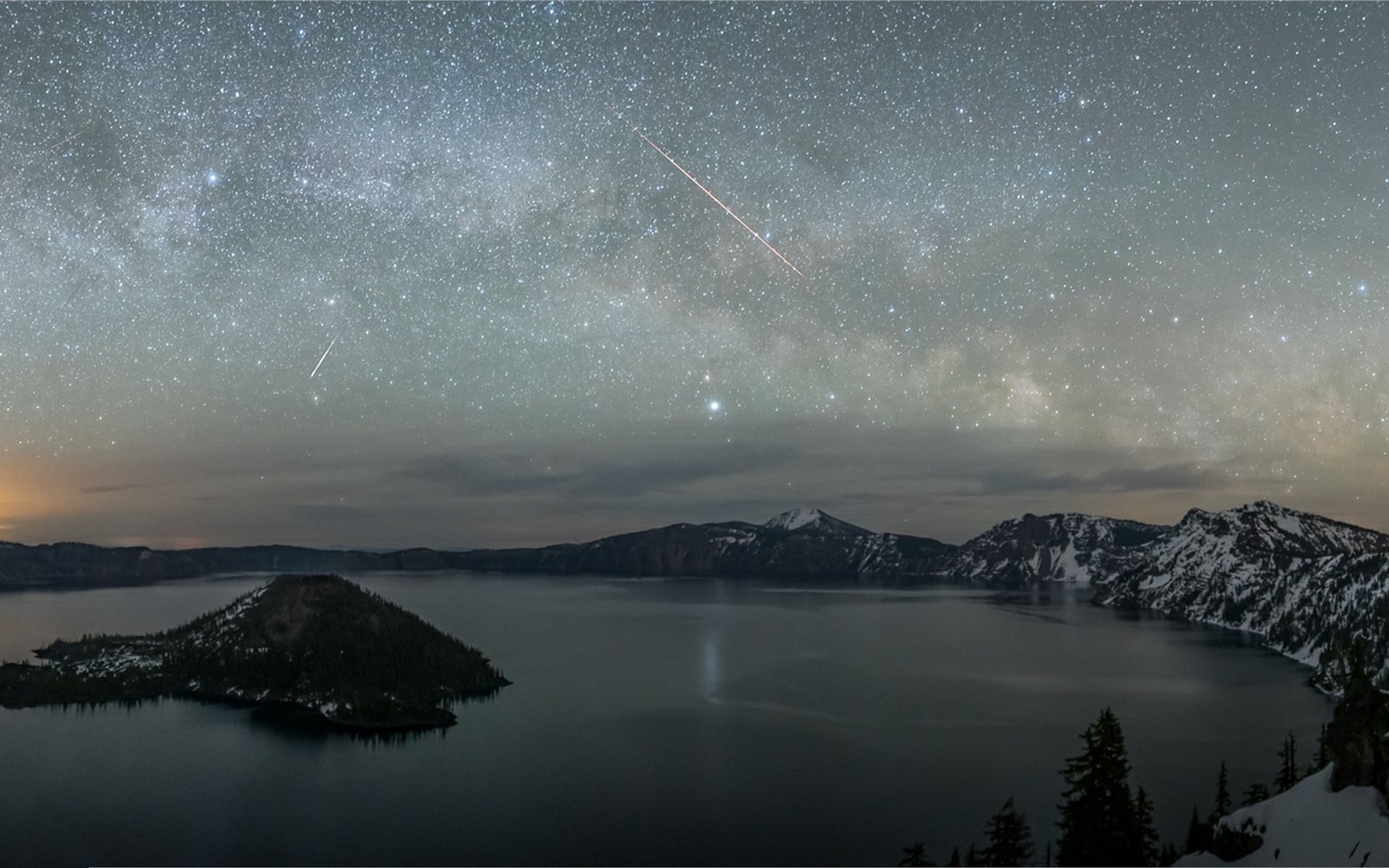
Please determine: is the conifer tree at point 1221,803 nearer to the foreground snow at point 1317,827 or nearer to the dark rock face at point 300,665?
the foreground snow at point 1317,827

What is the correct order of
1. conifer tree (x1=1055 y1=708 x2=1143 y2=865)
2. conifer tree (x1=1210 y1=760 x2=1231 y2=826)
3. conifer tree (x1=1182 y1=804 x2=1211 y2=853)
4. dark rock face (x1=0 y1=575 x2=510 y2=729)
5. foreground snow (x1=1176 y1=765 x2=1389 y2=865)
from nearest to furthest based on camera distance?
1. foreground snow (x1=1176 y1=765 x2=1389 y2=865)
2. conifer tree (x1=1055 y1=708 x2=1143 y2=865)
3. conifer tree (x1=1182 y1=804 x2=1211 y2=853)
4. conifer tree (x1=1210 y1=760 x2=1231 y2=826)
5. dark rock face (x1=0 y1=575 x2=510 y2=729)

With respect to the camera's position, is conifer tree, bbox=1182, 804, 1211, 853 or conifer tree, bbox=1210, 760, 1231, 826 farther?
conifer tree, bbox=1210, 760, 1231, 826

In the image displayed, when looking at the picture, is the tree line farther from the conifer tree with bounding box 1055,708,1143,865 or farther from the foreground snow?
the foreground snow

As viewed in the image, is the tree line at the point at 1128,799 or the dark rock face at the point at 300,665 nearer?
the tree line at the point at 1128,799

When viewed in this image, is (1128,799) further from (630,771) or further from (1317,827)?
(630,771)

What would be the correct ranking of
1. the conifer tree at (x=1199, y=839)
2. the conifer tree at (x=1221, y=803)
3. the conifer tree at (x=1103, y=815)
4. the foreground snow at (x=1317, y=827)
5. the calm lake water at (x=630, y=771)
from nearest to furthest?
1. the foreground snow at (x=1317, y=827)
2. the conifer tree at (x=1103, y=815)
3. the conifer tree at (x=1199, y=839)
4. the conifer tree at (x=1221, y=803)
5. the calm lake water at (x=630, y=771)

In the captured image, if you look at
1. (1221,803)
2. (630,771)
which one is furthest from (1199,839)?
(630,771)

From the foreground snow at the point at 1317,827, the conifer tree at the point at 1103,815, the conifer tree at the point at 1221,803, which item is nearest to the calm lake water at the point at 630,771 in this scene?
the conifer tree at the point at 1221,803

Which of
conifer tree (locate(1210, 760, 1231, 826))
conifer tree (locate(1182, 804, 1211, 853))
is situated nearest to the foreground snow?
conifer tree (locate(1182, 804, 1211, 853))
